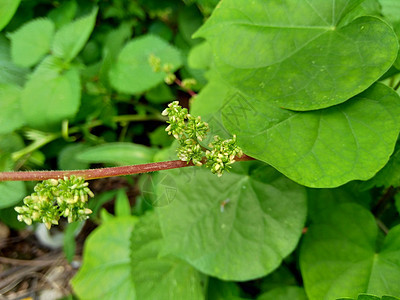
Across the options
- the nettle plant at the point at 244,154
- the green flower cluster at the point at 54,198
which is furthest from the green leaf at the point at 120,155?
the green flower cluster at the point at 54,198

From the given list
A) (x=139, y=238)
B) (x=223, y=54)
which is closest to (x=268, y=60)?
(x=223, y=54)

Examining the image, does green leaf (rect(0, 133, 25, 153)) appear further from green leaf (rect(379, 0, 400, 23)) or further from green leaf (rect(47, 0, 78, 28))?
green leaf (rect(379, 0, 400, 23))

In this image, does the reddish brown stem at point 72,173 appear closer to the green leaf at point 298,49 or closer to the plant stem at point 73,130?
the green leaf at point 298,49

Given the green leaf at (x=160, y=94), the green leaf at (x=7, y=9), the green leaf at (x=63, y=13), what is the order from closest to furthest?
1. the green leaf at (x=7, y=9)
2. the green leaf at (x=63, y=13)
3. the green leaf at (x=160, y=94)

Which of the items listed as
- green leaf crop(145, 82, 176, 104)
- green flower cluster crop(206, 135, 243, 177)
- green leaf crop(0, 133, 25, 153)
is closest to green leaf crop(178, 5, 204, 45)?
green leaf crop(145, 82, 176, 104)

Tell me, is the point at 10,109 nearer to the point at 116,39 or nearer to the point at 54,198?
the point at 116,39

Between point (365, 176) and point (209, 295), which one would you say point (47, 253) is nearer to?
point (209, 295)

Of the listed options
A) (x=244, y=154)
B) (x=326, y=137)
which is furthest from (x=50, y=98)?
(x=326, y=137)
